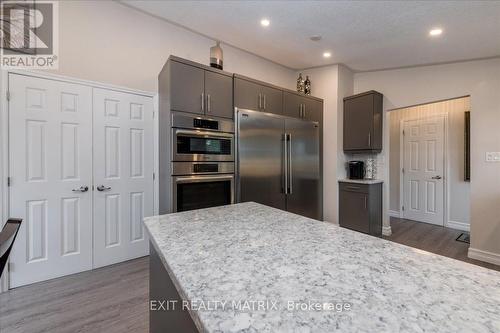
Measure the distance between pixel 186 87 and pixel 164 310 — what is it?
2091 mm

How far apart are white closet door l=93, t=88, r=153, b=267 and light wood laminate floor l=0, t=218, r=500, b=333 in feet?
0.82

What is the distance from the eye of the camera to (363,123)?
3.74 m

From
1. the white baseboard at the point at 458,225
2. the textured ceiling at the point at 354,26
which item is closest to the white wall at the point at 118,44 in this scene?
the textured ceiling at the point at 354,26

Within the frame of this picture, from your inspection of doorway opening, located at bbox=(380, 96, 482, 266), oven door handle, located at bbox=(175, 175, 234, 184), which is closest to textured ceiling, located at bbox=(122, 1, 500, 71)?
doorway opening, located at bbox=(380, 96, 482, 266)

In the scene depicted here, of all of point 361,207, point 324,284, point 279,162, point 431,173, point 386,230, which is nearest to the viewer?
point 324,284

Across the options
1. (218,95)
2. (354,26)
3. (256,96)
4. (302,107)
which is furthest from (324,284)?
(302,107)

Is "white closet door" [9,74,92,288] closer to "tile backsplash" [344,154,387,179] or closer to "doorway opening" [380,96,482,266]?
"tile backsplash" [344,154,387,179]

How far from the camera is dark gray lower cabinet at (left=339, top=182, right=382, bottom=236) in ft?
11.7

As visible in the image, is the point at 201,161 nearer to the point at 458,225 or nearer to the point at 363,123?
the point at 363,123

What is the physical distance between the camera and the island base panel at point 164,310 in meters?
0.79

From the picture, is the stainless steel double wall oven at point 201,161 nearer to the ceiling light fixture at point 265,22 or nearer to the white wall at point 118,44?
the white wall at point 118,44

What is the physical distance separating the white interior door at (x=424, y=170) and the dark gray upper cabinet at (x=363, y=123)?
5.01ft

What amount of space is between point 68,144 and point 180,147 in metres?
1.16

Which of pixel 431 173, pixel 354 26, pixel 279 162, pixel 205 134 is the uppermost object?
pixel 354 26
